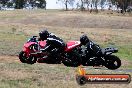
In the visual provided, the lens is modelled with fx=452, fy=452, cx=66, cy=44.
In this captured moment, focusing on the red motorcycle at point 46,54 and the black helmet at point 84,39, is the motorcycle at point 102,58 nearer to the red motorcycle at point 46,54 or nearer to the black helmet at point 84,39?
the red motorcycle at point 46,54

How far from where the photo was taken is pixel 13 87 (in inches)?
587

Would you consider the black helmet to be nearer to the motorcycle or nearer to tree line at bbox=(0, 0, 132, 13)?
the motorcycle

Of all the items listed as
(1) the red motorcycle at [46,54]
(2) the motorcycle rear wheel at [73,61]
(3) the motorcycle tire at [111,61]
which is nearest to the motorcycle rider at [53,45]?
(1) the red motorcycle at [46,54]

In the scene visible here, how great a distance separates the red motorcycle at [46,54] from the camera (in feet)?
56.8

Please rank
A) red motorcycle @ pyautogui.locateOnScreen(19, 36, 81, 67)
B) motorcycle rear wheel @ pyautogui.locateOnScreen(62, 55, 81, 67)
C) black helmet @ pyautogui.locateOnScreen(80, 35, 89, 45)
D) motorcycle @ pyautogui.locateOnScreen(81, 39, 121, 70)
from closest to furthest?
1. black helmet @ pyautogui.locateOnScreen(80, 35, 89, 45)
2. motorcycle @ pyautogui.locateOnScreen(81, 39, 121, 70)
3. red motorcycle @ pyautogui.locateOnScreen(19, 36, 81, 67)
4. motorcycle rear wheel @ pyautogui.locateOnScreen(62, 55, 81, 67)

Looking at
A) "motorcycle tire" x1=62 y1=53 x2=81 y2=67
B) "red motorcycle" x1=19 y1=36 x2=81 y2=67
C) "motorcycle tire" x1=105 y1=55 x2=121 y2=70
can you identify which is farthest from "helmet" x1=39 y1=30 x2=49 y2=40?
"motorcycle tire" x1=105 y1=55 x2=121 y2=70

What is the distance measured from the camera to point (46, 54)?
57.7ft

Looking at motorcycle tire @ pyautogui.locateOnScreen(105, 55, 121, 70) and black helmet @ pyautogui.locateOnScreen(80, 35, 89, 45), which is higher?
black helmet @ pyautogui.locateOnScreen(80, 35, 89, 45)

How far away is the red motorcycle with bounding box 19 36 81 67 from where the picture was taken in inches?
682

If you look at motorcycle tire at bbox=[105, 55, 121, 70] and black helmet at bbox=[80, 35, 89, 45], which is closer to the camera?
black helmet at bbox=[80, 35, 89, 45]

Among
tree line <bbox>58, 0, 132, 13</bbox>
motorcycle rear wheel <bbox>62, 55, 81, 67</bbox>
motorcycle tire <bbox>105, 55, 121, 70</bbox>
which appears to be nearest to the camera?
motorcycle tire <bbox>105, 55, 121, 70</bbox>

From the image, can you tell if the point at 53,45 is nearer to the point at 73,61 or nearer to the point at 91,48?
the point at 73,61

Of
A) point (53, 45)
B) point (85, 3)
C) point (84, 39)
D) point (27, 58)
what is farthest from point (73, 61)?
point (85, 3)

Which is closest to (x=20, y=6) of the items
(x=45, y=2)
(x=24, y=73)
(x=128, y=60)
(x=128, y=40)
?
(x=45, y=2)
